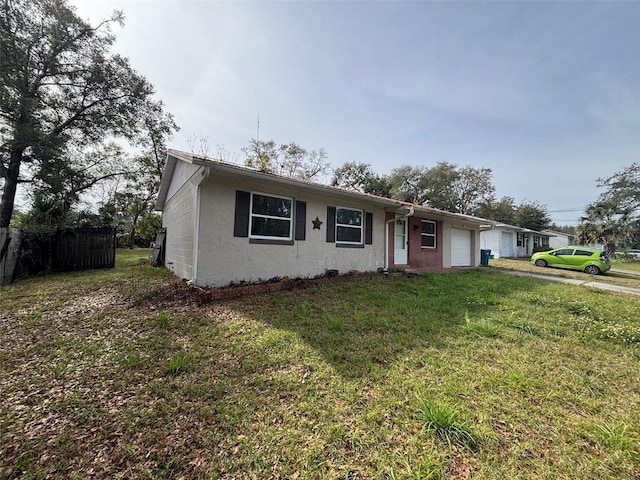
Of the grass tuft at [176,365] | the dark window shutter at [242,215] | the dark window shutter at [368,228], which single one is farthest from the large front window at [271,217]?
the grass tuft at [176,365]

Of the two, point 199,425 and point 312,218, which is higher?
point 312,218

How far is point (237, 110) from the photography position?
11.2 meters

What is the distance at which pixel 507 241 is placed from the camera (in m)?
23.4

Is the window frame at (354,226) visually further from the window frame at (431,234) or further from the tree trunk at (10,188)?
Answer: the tree trunk at (10,188)

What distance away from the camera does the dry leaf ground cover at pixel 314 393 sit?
179 centimetres

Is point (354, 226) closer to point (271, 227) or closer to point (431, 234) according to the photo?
point (271, 227)

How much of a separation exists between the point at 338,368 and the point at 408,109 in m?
10.2

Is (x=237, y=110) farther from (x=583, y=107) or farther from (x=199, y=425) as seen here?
(x=583, y=107)

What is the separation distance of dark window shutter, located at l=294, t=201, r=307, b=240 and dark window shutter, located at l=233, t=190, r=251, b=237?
1.42 meters

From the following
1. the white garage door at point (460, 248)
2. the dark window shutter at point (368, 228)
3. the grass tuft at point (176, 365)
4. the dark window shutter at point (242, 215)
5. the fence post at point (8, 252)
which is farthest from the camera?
the white garage door at point (460, 248)

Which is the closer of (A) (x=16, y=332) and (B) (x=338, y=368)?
(B) (x=338, y=368)

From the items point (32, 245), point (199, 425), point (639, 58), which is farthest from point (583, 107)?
point (32, 245)

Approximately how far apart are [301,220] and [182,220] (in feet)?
12.7

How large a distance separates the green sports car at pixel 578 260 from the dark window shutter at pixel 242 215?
1738 centimetres
